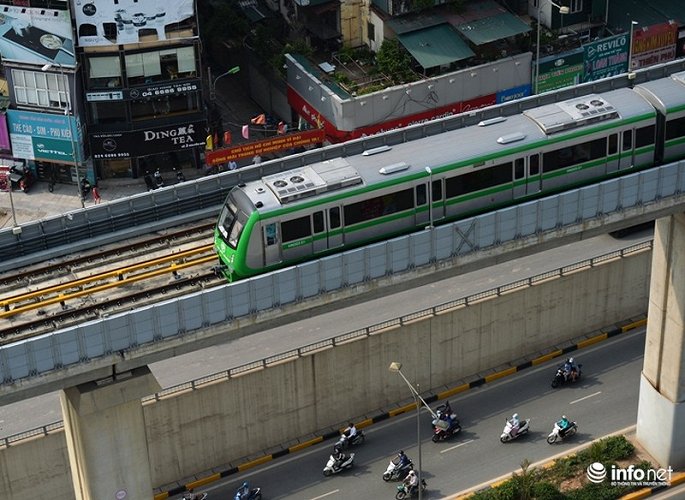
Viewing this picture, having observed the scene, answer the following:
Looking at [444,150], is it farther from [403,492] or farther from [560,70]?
[560,70]

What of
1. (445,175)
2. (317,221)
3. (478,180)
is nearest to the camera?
(317,221)

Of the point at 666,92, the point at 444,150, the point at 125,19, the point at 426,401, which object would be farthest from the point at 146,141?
the point at 666,92

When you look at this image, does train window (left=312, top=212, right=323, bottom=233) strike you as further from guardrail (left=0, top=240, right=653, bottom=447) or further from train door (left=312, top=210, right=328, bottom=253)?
guardrail (left=0, top=240, right=653, bottom=447)

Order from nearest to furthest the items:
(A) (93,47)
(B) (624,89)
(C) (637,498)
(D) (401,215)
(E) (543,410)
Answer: (D) (401,215)
(B) (624,89)
(C) (637,498)
(E) (543,410)
(A) (93,47)

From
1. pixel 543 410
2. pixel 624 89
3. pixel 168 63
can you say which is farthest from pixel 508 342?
pixel 168 63

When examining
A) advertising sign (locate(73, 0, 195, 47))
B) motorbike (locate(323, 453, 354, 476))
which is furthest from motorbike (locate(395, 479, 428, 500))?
advertising sign (locate(73, 0, 195, 47))

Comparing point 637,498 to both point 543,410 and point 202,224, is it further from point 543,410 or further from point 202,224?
point 202,224
